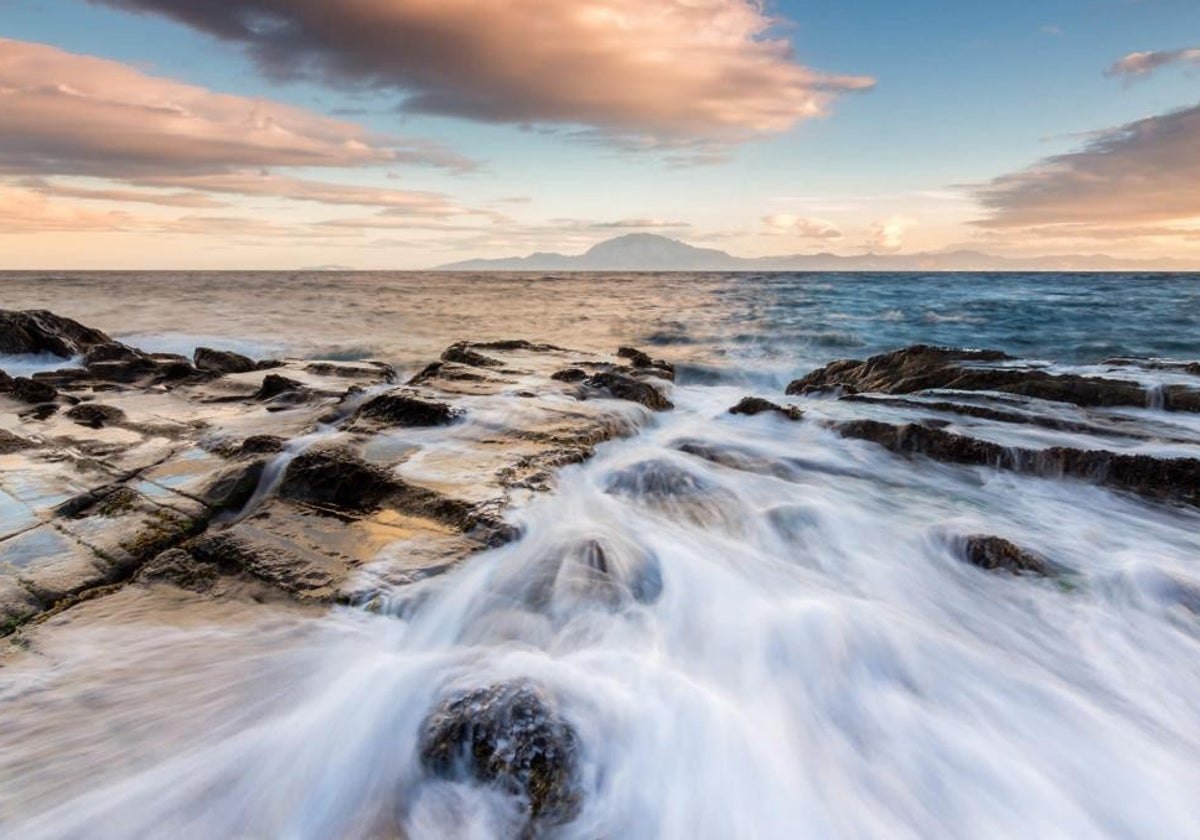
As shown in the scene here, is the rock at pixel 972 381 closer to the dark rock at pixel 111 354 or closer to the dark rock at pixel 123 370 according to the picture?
the dark rock at pixel 123 370

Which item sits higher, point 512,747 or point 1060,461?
point 1060,461

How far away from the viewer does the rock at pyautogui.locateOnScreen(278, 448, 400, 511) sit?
521 cm

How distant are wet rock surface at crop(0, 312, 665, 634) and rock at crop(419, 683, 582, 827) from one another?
139cm

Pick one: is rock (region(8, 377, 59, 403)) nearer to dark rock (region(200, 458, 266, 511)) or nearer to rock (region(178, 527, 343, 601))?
dark rock (region(200, 458, 266, 511))

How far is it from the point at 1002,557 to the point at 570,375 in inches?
291

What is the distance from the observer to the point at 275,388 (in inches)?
386

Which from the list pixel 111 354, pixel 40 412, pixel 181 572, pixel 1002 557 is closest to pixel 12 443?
pixel 40 412

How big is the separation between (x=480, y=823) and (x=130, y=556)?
344cm

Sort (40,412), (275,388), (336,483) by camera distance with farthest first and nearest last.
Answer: (275,388), (40,412), (336,483)

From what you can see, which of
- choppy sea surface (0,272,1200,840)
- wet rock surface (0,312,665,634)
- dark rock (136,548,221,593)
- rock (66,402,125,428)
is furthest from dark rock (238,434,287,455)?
choppy sea surface (0,272,1200,840)

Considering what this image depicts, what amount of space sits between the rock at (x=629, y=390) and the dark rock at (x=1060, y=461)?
3.27m

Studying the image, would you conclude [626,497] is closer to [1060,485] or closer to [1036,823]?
[1036,823]

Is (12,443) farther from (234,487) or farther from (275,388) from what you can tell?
(275,388)

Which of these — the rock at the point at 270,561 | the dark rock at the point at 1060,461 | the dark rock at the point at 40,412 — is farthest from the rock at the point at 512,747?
the dark rock at the point at 40,412
